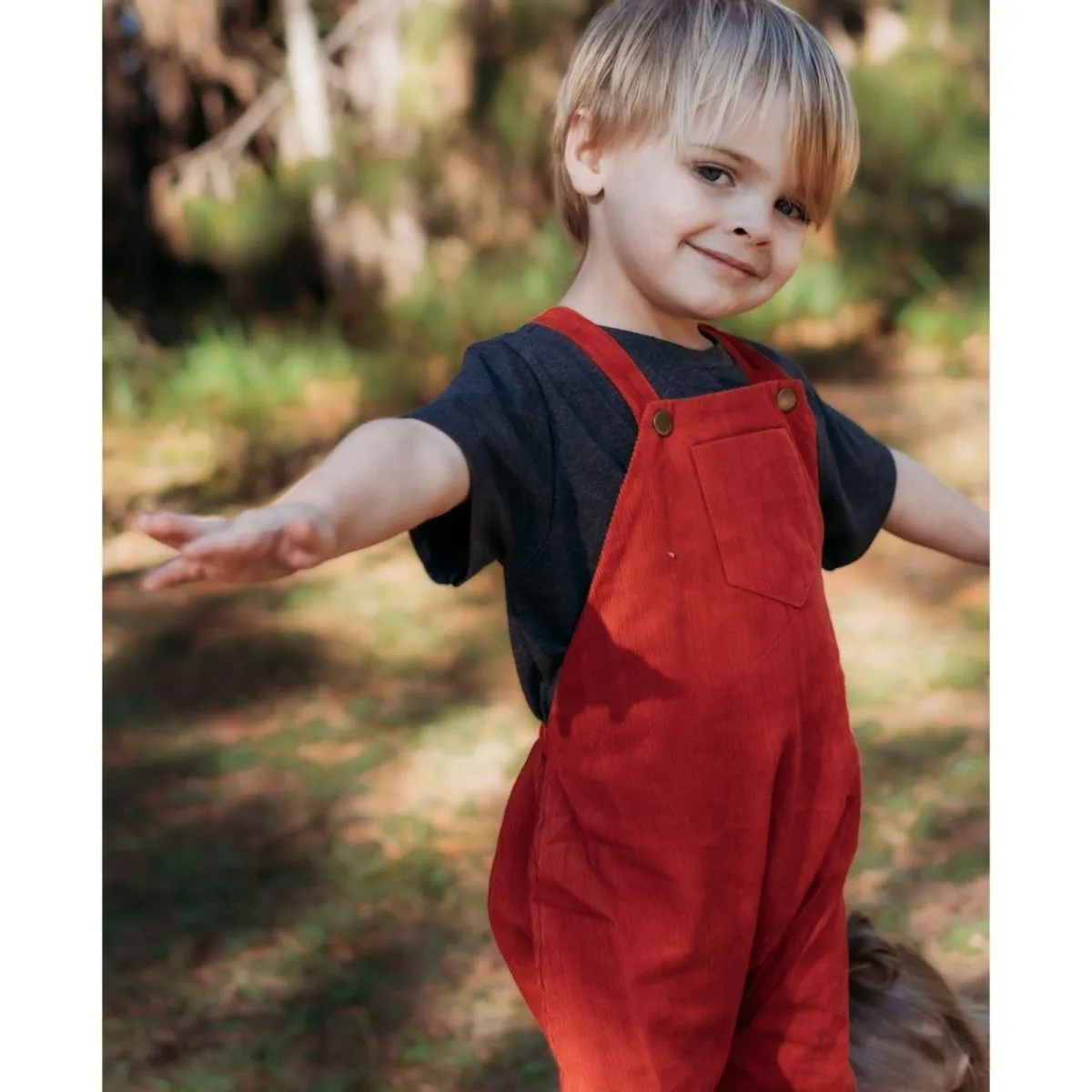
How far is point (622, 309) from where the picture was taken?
0.96m

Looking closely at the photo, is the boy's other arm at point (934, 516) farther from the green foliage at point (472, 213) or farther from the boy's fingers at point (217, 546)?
the green foliage at point (472, 213)

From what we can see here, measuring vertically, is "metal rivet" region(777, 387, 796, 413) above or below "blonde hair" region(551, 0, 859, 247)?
below

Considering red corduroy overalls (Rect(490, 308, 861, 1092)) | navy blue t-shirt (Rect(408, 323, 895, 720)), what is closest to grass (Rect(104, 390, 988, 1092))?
red corduroy overalls (Rect(490, 308, 861, 1092))

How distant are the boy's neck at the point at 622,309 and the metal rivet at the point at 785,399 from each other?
69mm

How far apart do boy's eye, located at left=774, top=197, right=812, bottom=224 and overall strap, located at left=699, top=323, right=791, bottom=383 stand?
0.11 metres

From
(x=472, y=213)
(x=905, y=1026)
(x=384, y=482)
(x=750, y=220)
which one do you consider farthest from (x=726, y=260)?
(x=472, y=213)

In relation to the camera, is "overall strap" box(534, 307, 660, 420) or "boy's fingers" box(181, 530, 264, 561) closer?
"boy's fingers" box(181, 530, 264, 561)

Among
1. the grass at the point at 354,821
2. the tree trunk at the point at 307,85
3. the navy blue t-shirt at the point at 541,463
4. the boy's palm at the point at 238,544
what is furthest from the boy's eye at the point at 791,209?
the tree trunk at the point at 307,85

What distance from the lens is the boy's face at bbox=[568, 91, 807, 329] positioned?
89cm

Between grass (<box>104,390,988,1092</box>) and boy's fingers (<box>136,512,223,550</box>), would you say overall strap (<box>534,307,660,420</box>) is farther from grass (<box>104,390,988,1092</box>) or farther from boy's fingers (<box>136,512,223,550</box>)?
grass (<box>104,390,988,1092</box>)

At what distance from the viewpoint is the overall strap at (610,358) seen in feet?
2.98

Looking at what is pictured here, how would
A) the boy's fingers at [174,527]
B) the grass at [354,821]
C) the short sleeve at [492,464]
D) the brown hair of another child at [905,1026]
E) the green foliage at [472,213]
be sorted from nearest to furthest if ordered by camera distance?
the boy's fingers at [174,527], the short sleeve at [492,464], the brown hair of another child at [905,1026], the grass at [354,821], the green foliage at [472,213]

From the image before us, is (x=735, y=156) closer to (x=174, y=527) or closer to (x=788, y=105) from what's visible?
(x=788, y=105)

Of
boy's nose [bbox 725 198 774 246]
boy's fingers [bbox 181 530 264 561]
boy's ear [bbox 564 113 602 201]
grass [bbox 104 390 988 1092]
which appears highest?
boy's ear [bbox 564 113 602 201]
